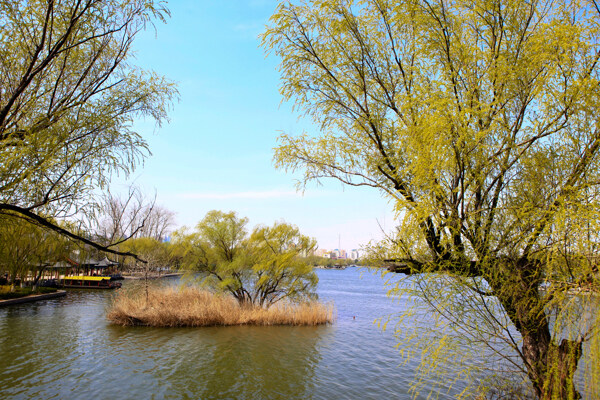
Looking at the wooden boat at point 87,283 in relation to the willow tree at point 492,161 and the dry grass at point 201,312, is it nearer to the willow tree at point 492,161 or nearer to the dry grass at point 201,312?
the dry grass at point 201,312

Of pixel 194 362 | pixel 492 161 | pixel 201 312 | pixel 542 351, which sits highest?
pixel 492 161

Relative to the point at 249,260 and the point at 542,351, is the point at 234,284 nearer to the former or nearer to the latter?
the point at 249,260

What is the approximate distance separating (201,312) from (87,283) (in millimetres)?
28526

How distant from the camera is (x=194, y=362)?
12984 mm

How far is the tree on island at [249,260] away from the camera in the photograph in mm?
20797

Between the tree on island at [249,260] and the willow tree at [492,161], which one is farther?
the tree on island at [249,260]

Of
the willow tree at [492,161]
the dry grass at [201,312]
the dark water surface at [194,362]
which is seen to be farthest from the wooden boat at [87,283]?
the willow tree at [492,161]

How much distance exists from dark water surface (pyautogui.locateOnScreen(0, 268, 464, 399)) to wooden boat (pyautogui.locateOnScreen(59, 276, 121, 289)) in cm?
1806

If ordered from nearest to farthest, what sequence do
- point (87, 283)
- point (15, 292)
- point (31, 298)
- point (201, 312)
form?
1. point (201, 312)
2. point (31, 298)
3. point (15, 292)
4. point (87, 283)

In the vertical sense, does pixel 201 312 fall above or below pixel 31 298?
above

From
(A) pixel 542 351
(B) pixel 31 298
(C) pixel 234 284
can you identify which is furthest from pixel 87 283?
(A) pixel 542 351

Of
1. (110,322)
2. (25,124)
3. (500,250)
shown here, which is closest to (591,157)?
(500,250)

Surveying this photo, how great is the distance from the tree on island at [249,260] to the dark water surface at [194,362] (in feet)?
9.22

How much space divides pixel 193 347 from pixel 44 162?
1362cm
